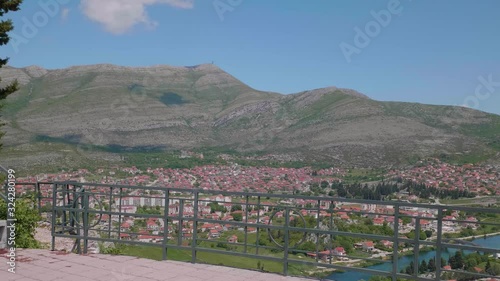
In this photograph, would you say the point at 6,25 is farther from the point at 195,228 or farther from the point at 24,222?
the point at 195,228

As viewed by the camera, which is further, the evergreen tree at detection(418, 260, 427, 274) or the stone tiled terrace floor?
the stone tiled terrace floor

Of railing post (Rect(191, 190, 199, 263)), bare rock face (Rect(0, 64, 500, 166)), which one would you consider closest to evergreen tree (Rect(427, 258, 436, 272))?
railing post (Rect(191, 190, 199, 263))

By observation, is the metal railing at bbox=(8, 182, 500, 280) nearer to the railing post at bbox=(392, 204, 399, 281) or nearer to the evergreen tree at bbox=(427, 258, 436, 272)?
the railing post at bbox=(392, 204, 399, 281)

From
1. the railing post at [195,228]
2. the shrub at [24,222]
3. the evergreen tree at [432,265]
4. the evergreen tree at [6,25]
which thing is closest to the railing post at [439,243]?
the evergreen tree at [432,265]

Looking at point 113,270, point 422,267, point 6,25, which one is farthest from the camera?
point 6,25

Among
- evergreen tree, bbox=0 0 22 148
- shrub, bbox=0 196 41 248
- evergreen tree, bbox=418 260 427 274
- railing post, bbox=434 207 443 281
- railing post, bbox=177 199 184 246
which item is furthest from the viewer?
evergreen tree, bbox=0 0 22 148

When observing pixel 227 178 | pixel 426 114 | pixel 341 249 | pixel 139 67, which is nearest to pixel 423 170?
pixel 227 178

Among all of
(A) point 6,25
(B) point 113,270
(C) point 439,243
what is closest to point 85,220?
(B) point 113,270
